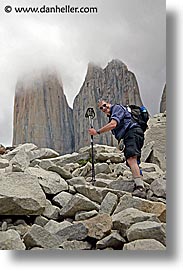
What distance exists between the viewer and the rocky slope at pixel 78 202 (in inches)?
75.8

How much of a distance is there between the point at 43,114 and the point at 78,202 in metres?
0.37

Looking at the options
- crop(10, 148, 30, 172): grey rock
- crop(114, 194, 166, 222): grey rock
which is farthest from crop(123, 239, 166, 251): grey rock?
crop(10, 148, 30, 172): grey rock

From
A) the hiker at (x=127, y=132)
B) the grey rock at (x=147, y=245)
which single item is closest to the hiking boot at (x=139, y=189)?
the hiker at (x=127, y=132)

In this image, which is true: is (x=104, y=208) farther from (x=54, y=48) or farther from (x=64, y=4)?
(x=64, y=4)

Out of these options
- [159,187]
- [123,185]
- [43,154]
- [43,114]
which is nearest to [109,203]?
[123,185]

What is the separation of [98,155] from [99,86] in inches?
10.8

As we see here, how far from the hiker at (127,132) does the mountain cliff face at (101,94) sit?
23 mm

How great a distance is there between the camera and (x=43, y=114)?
81.1 inches

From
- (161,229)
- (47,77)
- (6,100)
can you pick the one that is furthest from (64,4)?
(161,229)

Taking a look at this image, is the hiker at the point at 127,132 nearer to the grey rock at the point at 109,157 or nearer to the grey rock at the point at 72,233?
the grey rock at the point at 109,157

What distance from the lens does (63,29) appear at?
2.04m

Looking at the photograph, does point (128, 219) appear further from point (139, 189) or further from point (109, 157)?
point (109, 157)

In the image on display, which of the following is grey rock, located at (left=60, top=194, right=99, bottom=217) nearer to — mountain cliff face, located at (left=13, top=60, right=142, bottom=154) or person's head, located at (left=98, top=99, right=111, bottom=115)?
mountain cliff face, located at (left=13, top=60, right=142, bottom=154)

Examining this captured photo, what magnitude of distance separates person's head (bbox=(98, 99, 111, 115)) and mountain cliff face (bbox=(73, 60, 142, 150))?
0.05 feet
